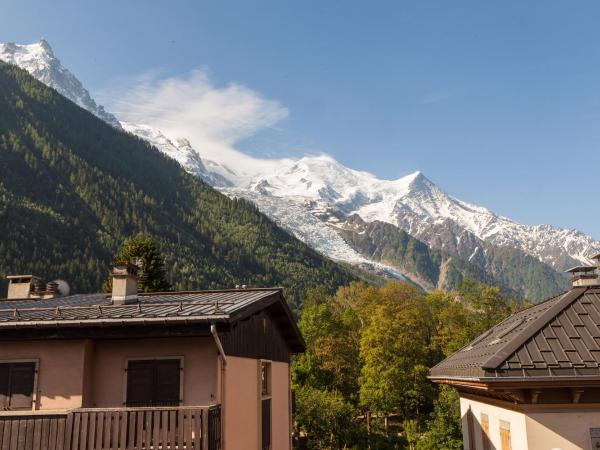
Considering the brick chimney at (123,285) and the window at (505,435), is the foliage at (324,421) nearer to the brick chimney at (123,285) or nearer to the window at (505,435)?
the brick chimney at (123,285)

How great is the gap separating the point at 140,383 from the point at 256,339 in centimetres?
432

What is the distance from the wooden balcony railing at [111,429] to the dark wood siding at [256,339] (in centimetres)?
205

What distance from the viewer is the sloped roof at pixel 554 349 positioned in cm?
1194

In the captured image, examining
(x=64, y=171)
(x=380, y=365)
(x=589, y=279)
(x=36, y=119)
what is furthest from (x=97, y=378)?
(x=36, y=119)

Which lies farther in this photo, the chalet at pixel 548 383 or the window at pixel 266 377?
the window at pixel 266 377

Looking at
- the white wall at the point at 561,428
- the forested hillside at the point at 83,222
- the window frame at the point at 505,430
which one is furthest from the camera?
the forested hillside at the point at 83,222

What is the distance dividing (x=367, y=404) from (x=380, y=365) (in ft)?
Answer: 12.0

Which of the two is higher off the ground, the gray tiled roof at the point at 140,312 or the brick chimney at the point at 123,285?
the brick chimney at the point at 123,285

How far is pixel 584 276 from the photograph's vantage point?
15.7 meters

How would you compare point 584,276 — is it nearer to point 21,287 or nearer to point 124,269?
point 124,269

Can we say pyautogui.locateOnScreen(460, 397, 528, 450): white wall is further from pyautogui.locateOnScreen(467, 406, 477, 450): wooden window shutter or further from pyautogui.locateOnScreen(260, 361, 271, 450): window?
pyautogui.locateOnScreen(260, 361, 271, 450): window

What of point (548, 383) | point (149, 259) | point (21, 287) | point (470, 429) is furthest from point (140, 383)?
point (149, 259)

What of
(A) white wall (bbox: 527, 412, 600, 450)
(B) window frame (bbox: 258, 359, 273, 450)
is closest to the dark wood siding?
(B) window frame (bbox: 258, 359, 273, 450)

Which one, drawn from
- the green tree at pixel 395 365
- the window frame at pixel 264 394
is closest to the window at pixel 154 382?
the window frame at pixel 264 394
